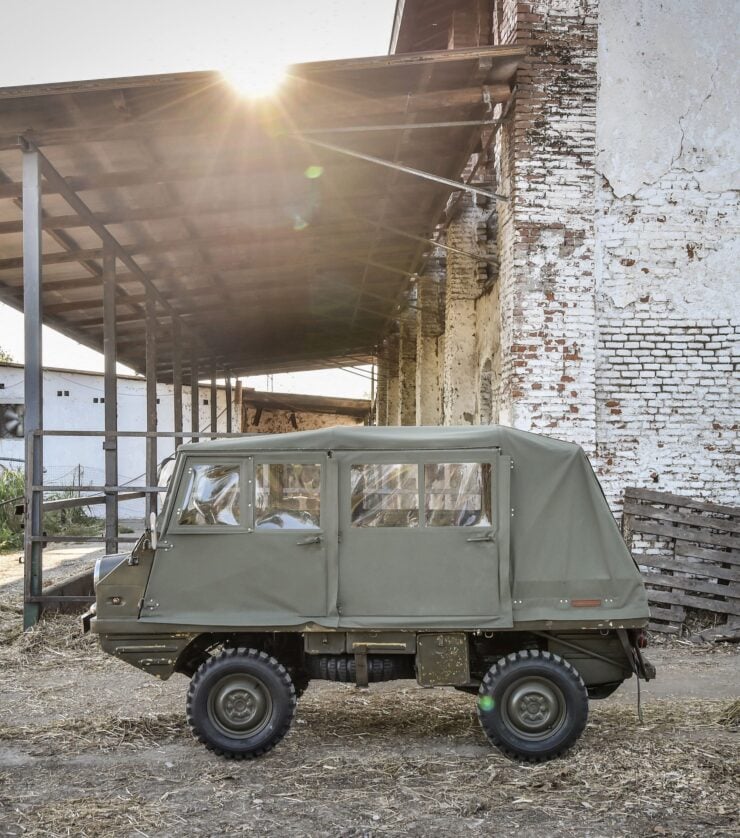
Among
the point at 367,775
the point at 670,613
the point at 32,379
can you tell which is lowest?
the point at 367,775

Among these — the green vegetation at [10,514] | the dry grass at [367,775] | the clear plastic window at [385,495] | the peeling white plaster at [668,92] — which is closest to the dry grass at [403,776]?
the dry grass at [367,775]

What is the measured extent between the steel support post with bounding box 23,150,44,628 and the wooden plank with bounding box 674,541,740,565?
646 cm

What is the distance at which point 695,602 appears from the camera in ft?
26.9

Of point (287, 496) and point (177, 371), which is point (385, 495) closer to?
point (287, 496)

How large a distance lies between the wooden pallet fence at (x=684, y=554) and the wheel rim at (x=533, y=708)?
373cm

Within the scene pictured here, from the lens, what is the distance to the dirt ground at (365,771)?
4000 mm

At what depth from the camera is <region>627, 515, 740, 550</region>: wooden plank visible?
27.1 feet

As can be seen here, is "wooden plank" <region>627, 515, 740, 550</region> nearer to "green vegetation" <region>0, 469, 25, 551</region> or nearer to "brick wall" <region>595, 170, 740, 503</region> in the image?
"brick wall" <region>595, 170, 740, 503</region>

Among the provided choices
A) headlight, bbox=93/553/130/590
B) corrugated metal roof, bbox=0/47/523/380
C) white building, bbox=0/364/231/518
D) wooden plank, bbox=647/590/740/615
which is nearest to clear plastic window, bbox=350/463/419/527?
headlight, bbox=93/553/130/590

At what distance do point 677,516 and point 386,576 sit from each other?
452 cm

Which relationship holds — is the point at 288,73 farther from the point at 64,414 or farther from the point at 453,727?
the point at 64,414

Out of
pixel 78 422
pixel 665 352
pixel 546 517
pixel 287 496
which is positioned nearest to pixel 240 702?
pixel 287 496

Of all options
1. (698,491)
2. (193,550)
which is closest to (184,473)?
(193,550)

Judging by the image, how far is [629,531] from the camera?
27.4ft
